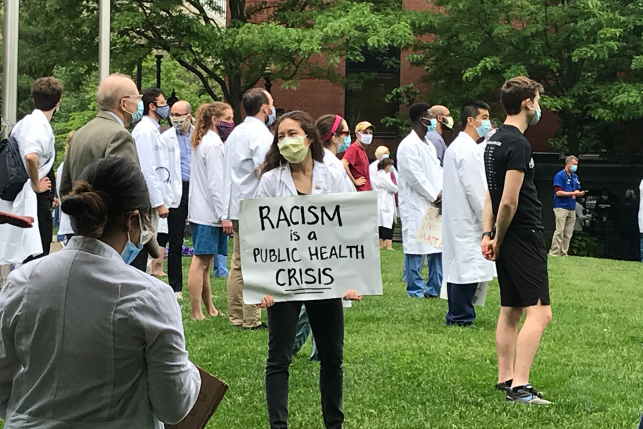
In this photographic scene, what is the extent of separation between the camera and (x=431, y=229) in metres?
10.6

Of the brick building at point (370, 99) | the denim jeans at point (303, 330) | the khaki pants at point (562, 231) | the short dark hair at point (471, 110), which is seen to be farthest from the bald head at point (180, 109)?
the brick building at point (370, 99)

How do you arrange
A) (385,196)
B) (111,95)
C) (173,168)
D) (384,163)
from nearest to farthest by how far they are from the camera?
(111,95), (173,168), (385,196), (384,163)

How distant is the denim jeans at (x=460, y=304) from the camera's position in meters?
9.25

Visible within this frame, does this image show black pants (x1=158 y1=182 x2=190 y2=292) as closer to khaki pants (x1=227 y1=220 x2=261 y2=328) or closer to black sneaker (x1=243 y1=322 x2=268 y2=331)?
khaki pants (x1=227 y1=220 x2=261 y2=328)

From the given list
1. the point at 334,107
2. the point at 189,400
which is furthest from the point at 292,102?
the point at 189,400

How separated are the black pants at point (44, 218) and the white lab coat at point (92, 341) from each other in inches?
245

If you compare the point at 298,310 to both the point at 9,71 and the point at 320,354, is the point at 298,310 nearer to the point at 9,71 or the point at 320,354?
the point at 320,354

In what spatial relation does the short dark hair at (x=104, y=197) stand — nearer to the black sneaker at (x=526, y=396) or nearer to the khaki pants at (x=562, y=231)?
the black sneaker at (x=526, y=396)

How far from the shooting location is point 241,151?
8.41m

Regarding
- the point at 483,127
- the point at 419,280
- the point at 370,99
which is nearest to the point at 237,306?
the point at 483,127

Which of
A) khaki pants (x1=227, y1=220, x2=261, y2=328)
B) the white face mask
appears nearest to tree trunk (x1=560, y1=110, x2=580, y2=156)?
the white face mask

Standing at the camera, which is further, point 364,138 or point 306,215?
point 364,138

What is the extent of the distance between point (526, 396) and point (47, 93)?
15.5 ft

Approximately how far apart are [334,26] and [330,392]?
54.8 ft
